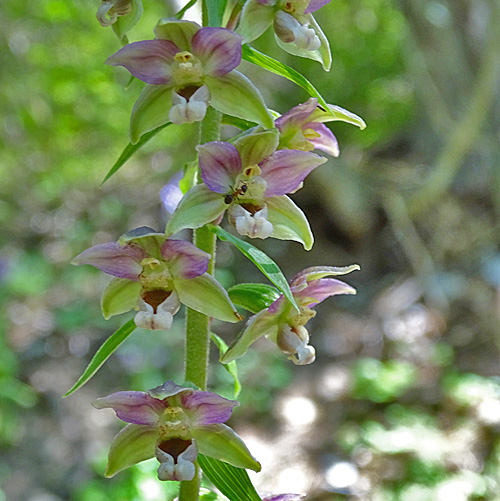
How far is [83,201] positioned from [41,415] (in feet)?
11.2

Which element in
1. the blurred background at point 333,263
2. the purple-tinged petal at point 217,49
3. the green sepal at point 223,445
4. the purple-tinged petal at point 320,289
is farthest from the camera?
the blurred background at point 333,263

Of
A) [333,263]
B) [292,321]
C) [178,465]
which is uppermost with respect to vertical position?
[292,321]

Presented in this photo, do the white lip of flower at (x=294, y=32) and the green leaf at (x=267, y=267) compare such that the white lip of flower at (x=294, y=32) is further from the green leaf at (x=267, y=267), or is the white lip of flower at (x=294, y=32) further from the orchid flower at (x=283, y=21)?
the green leaf at (x=267, y=267)

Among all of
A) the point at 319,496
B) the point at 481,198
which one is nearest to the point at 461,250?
the point at 481,198

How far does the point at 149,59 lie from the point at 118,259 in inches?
14.9

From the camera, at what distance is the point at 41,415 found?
4.41 m

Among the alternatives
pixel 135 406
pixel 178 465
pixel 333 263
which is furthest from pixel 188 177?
pixel 333 263

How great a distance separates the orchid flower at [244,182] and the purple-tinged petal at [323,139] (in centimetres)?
16

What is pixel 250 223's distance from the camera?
1090 mm

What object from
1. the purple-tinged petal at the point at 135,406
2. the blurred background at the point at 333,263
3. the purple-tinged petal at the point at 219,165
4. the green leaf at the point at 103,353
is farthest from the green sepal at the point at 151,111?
the blurred background at the point at 333,263

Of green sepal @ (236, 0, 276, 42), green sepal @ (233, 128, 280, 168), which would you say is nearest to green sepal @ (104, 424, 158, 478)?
green sepal @ (233, 128, 280, 168)

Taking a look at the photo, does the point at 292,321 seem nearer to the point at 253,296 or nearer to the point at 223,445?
the point at 253,296

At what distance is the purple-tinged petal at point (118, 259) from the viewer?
1.11m

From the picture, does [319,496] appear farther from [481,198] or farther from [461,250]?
[481,198]
